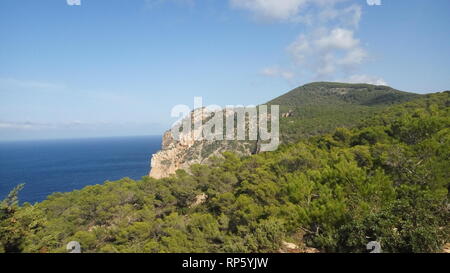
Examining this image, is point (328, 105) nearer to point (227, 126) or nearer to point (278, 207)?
point (227, 126)

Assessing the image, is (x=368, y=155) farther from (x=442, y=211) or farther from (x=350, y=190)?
(x=442, y=211)

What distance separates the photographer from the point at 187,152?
47969mm

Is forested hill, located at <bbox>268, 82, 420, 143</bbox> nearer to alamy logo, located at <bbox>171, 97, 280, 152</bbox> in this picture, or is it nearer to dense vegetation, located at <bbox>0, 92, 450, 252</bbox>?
alamy logo, located at <bbox>171, 97, 280, 152</bbox>

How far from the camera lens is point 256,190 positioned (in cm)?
1348

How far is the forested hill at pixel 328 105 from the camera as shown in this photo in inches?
1708

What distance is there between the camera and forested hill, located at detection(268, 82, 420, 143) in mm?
43375

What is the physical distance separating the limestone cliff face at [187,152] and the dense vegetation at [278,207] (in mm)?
23007

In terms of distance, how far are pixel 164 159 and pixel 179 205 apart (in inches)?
1084

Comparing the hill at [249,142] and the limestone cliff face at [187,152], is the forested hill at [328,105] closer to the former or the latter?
the hill at [249,142]

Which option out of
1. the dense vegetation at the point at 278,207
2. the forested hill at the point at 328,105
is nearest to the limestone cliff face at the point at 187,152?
the forested hill at the point at 328,105

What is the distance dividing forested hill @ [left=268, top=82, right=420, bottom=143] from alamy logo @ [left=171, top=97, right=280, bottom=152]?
3.07m

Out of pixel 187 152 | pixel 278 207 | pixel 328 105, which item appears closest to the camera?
pixel 278 207

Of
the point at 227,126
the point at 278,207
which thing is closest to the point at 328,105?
the point at 227,126

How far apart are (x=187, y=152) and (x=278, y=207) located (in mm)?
37387
